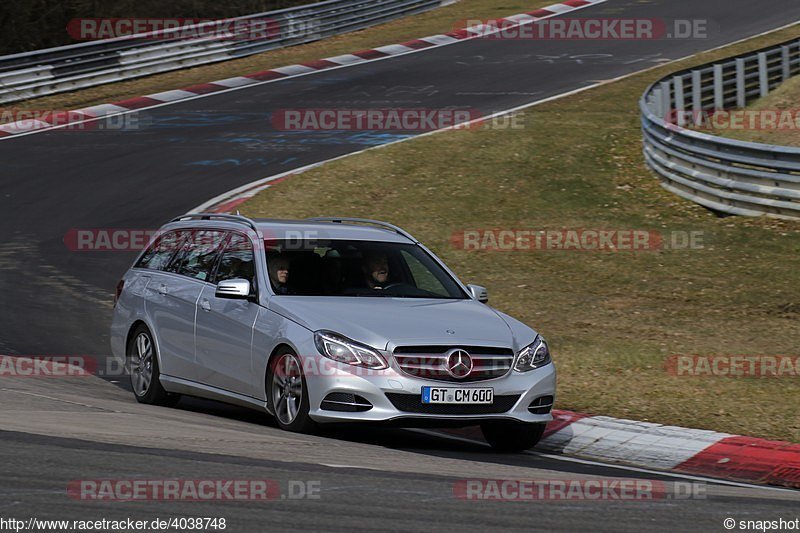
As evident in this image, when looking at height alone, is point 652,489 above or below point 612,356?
above

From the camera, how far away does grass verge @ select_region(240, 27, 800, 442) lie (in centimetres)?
1127

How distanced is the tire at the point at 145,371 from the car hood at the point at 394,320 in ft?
5.55

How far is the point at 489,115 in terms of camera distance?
86.0ft

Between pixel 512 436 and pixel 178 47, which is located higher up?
pixel 178 47

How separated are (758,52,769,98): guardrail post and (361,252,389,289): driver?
20645 millimetres

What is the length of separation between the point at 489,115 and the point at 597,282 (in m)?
10.2

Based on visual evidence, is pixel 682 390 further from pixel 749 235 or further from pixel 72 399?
pixel 749 235

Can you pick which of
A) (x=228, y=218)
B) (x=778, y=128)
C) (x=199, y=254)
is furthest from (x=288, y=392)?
(x=778, y=128)

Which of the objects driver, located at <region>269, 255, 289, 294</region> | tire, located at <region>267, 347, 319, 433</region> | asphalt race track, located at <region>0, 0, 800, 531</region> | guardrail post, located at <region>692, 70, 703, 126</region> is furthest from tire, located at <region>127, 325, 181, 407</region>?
guardrail post, located at <region>692, 70, 703, 126</region>

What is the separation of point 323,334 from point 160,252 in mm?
2906

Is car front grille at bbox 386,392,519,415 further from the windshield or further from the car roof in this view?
the car roof

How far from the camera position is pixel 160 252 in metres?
11.1

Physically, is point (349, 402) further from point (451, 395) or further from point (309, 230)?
point (309, 230)

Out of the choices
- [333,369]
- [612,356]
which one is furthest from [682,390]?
[333,369]
